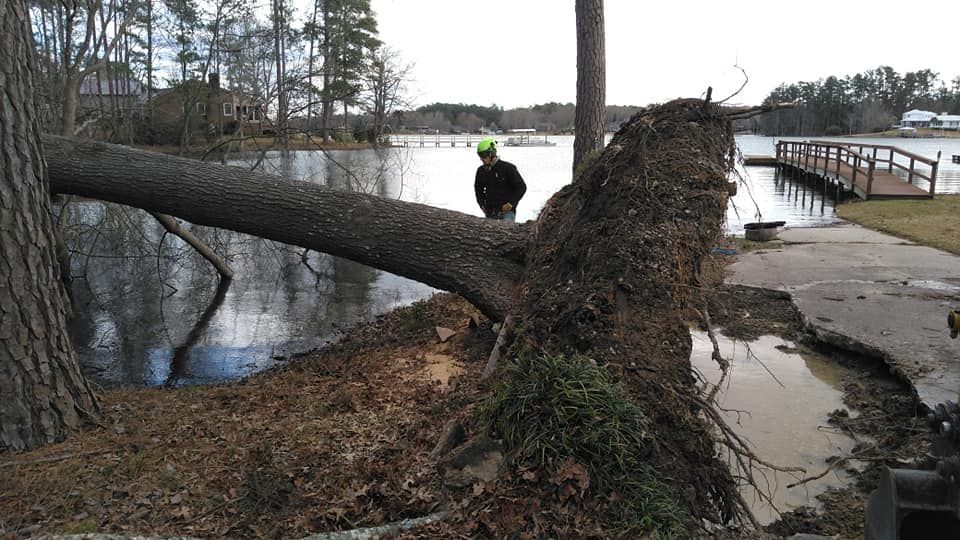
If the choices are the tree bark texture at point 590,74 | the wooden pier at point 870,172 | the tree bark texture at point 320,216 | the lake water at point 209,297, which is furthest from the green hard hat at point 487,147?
the wooden pier at point 870,172

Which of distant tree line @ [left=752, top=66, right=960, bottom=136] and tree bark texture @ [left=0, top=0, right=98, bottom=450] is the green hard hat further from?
distant tree line @ [left=752, top=66, right=960, bottom=136]

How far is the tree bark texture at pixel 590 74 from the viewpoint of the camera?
965 cm

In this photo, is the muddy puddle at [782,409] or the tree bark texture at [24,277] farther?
the muddy puddle at [782,409]

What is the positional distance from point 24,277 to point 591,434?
3.45 m

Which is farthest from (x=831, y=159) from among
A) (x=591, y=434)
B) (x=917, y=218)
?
(x=591, y=434)

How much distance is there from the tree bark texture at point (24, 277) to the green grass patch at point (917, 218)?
1243 cm

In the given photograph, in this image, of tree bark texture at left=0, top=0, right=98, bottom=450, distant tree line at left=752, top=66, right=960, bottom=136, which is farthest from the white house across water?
tree bark texture at left=0, top=0, right=98, bottom=450

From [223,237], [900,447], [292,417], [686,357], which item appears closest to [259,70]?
[223,237]

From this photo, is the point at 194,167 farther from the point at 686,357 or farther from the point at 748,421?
the point at 748,421

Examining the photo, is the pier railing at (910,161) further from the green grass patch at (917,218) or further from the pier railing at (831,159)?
the green grass patch at (917,218)

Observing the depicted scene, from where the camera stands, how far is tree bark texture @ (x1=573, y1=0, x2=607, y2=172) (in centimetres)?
965

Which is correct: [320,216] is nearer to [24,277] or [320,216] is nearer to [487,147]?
[487,147]

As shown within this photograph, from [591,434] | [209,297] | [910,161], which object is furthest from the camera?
[910,161]

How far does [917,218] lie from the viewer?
14930 mm
